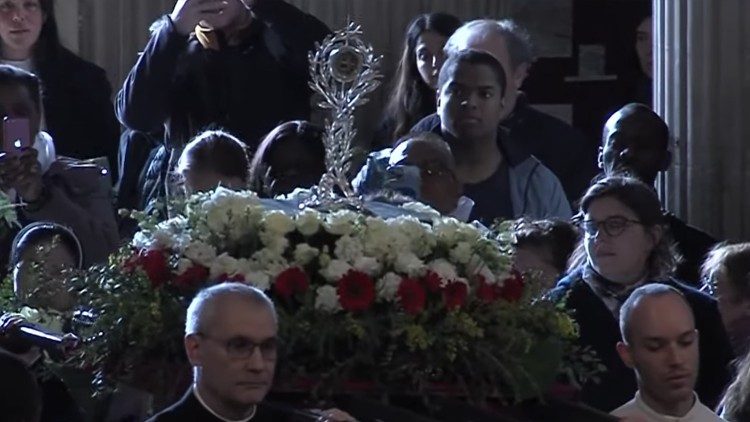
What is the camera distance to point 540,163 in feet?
30.0

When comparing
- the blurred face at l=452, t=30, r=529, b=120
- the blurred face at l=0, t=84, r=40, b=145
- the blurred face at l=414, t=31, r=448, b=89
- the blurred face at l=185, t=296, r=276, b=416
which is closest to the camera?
the blurred face at l=185, t=296, r=276, b=416

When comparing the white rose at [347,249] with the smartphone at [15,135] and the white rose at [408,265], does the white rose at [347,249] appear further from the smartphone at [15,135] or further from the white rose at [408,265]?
the smartphone at [15,135]

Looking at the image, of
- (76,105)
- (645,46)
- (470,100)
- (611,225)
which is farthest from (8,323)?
(645,46)

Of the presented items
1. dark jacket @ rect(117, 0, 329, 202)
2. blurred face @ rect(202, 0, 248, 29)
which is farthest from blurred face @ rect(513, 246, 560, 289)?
blurred face @ rect(202, 0, 248, 29)

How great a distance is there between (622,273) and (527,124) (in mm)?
1963

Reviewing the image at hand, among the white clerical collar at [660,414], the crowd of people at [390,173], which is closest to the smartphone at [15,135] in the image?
the crowd of people at [390,173]

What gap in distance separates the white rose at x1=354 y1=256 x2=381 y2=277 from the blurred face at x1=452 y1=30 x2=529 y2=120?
280 centimetres

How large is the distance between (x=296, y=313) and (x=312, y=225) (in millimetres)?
281

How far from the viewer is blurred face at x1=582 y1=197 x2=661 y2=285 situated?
789 cm

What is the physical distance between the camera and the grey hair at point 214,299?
246 inches

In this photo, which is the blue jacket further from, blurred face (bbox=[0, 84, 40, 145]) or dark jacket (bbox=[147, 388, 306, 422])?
dark jacket (bbox=[147, 388, 306, 422])

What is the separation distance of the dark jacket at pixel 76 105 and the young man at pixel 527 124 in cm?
153

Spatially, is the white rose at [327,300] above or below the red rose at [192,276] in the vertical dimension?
below

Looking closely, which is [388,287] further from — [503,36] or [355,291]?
[503,36]
